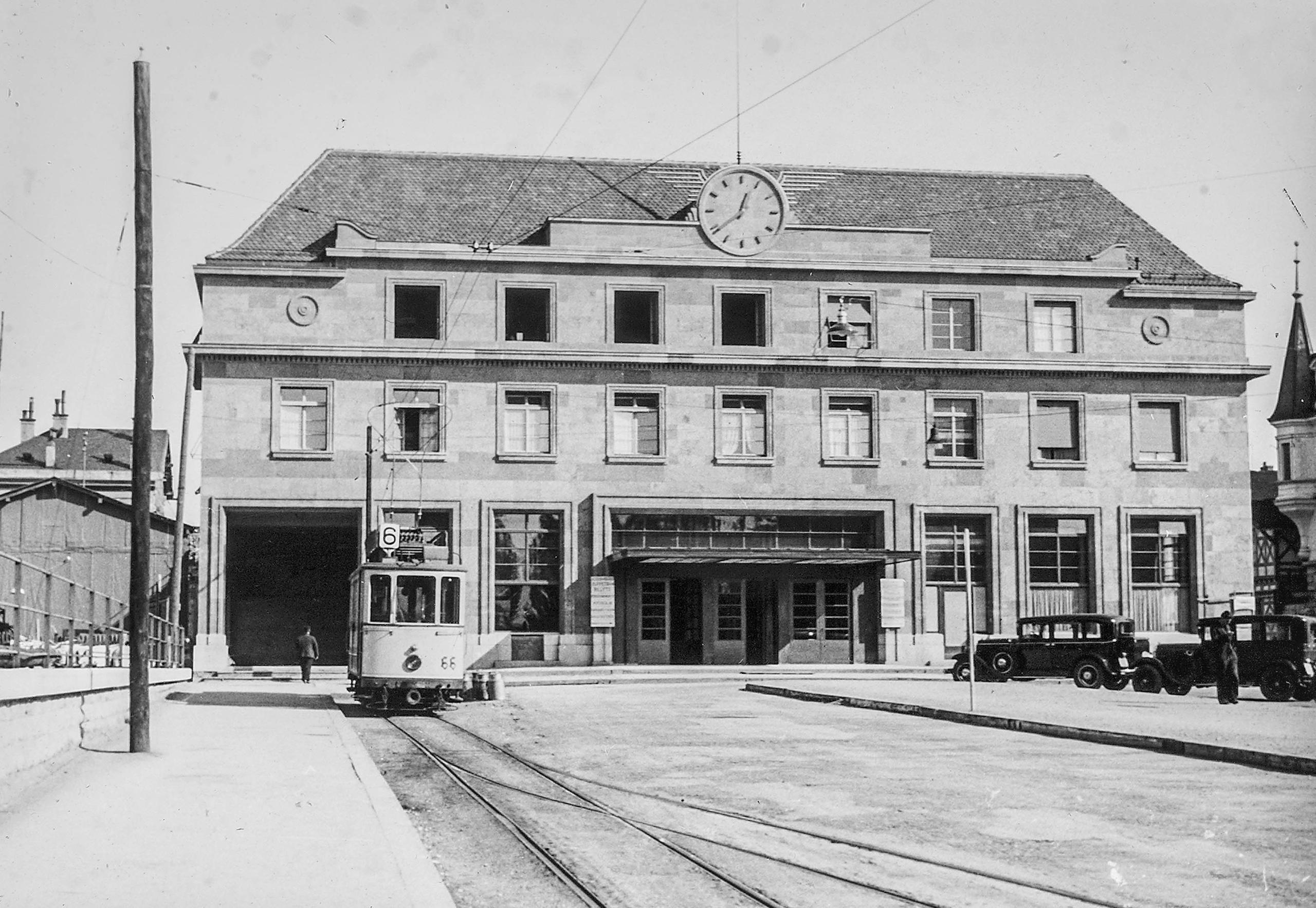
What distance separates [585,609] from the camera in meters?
44.2

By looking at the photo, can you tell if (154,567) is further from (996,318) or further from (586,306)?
(996,318)

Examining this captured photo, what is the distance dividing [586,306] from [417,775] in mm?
29692

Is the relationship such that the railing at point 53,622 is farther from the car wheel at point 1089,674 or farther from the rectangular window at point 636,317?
the rectangular window at point 636,317

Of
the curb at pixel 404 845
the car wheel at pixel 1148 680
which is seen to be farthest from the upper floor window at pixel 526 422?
the curb at pixel 404 845

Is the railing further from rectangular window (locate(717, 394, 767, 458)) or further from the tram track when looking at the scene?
rectangular window (locate(717, 394, 767, 458))

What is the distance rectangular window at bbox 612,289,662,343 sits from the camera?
4550cm

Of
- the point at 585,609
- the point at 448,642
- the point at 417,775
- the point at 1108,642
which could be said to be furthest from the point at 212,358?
the point at 417,775

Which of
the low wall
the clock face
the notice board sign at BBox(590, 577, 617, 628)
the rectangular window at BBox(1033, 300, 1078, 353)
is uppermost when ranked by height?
the clock face

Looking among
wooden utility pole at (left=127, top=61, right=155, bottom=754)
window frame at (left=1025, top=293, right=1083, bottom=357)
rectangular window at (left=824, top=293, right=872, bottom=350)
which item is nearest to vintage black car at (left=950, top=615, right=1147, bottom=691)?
rectangular window at (left=824, top=293, right=872, bottom=350)

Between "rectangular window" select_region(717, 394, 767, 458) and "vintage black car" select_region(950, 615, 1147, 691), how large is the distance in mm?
12094

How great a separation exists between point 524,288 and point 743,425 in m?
7.90

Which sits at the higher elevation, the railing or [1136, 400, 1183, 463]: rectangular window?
[1136, 400, 1183, 463]: rectangular window

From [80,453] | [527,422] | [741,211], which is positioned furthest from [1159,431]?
[80,453]

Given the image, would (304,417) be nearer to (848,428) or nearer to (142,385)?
(848,428)
